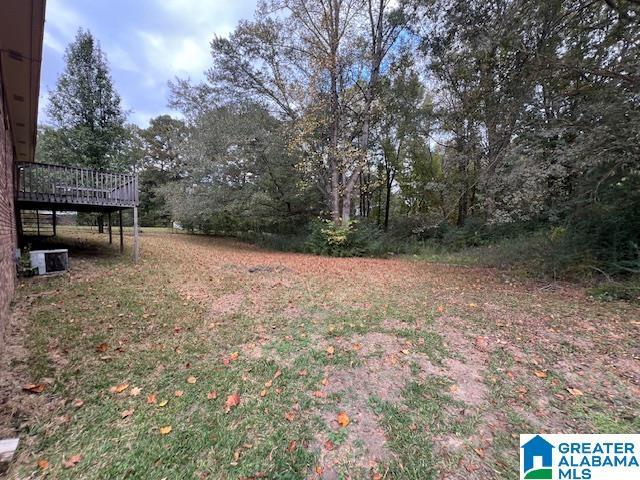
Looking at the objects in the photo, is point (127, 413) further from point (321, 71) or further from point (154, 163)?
point (154, 163)

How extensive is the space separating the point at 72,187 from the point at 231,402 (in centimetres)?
774

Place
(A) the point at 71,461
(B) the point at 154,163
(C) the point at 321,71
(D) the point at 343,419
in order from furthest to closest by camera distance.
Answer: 1. (B) the point at 154,163
2. (C) the point at 321,71
3. (D) the point at 343,419
4. (A) the point at 71,461

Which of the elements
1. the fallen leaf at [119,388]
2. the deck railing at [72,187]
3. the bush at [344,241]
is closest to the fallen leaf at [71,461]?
the fallen leaf at [119,388]

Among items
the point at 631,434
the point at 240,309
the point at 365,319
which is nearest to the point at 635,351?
the point at 631,434

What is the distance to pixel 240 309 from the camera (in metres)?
4.50

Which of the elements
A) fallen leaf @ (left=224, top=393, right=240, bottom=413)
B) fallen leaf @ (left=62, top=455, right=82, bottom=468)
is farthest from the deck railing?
fallen leaf @ (left=224, top=393, right=240, bottom=413)

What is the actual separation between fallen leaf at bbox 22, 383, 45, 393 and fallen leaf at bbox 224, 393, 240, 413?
1.62 m

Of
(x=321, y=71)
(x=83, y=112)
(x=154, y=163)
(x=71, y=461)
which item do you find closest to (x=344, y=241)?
(x=321, y=71)

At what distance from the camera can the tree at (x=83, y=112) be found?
1170 centimetres

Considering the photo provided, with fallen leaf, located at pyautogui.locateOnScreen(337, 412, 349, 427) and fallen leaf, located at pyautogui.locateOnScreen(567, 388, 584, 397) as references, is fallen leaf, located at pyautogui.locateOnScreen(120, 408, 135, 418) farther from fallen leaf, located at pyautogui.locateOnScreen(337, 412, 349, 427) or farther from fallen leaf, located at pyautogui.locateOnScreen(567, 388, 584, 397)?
fallen leaf, located at pyautogui.locateOnScreen(567, 388, 584, 397)

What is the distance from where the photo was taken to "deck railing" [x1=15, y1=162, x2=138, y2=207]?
6.84m

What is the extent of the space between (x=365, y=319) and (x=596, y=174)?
18.4ft

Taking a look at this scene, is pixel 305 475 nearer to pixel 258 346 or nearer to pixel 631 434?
pixel 258 346

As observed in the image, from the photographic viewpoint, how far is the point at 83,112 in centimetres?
1211
